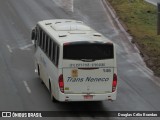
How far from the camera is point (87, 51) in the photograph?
2194 cm

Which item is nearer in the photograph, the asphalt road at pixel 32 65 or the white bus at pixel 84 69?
the white bus at pixel 84 69

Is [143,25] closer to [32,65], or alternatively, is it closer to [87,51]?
[32,65]

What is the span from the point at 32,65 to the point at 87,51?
9204 millimetres

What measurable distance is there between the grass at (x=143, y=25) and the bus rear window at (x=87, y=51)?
758 cm

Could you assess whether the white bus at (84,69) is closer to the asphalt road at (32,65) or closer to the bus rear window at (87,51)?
the bus rear window at (87,51)

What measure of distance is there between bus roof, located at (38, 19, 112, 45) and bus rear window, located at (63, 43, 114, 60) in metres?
0.22

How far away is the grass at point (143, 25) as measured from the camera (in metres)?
31.8

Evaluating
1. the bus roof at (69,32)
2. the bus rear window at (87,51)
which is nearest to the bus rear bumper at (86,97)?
the bus rear window at (87,51)

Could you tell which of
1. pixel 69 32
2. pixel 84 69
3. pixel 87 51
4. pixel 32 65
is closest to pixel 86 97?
pixel 84 69

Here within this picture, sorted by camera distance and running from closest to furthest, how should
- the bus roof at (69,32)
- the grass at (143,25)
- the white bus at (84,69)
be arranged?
1. the white bus at (84,69)
2. the bus roof at (69,32)
3. the grass at (143,25)

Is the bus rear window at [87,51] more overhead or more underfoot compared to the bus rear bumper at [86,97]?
more overhead

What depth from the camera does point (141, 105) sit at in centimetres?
2362

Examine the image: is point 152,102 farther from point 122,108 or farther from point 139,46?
point 139,46

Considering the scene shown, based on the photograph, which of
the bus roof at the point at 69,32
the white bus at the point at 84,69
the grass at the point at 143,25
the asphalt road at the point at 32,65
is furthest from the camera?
the grass at the point at 143,25
